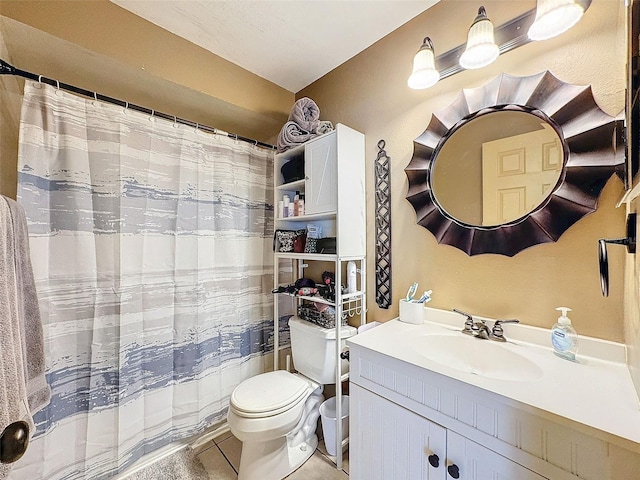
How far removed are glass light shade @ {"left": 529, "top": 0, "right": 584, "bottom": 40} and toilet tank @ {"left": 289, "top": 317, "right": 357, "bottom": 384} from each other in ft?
5.03

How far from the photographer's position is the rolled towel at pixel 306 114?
1612mm

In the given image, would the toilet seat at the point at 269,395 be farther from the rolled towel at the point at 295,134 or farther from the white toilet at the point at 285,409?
the rolled towel at the point at 295,134

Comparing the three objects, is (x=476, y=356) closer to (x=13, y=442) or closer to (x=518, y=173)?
(x=518, y=173)

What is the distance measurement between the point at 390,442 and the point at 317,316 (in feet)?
2.39

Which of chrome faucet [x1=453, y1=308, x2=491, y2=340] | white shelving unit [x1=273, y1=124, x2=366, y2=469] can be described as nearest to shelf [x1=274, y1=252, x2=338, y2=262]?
white shelving unit [x1=273, y1=124, x2=366, y2=469]

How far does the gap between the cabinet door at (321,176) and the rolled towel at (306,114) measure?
0.48 feet

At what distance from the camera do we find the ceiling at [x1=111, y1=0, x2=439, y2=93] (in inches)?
50.0

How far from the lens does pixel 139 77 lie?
1397mm

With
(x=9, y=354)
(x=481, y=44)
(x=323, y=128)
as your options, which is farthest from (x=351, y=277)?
(x=9, y=354)

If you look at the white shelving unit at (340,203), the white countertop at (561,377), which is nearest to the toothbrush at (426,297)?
the white countertop at (561,377)

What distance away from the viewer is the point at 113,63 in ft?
4.22

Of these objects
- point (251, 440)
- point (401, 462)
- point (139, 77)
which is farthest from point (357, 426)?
point (139, 77)

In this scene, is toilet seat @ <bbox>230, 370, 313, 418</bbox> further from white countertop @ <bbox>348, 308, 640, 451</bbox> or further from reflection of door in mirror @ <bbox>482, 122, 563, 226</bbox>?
reflection of door in mirror @ <bbox>482, 122, 563, 226</bbox>

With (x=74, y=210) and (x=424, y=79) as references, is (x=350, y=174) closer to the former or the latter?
(x=424, y=79)
